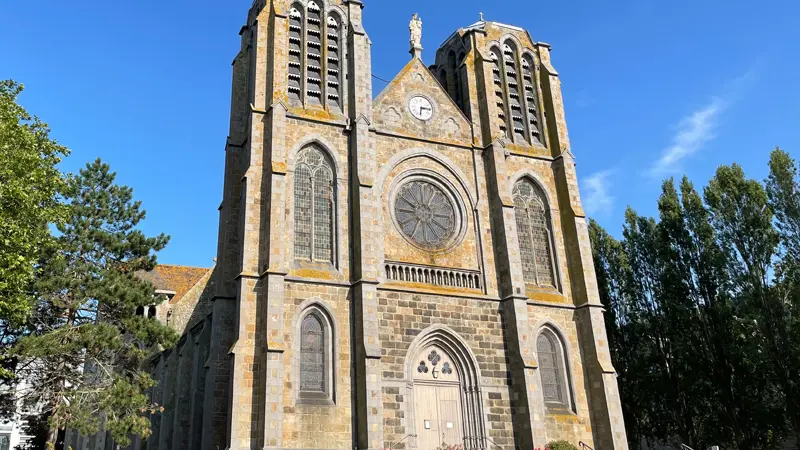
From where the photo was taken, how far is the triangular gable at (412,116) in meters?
25.6

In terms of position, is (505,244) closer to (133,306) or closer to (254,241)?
(254,241)

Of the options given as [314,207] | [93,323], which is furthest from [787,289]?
[93,323]

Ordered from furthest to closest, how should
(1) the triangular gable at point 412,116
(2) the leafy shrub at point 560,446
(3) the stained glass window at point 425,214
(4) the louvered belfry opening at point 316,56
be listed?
(1) the triangular gable at point 412,116
(4) the louvered belfry opening at point 316,56
(3) the stained glass window at point 425,214
(2) the leafy shrub at point 560,446

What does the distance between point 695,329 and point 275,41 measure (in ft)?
70.3

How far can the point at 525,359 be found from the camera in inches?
888

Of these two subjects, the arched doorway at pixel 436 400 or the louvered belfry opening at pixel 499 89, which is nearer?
the arched doorway at pixel 436 400

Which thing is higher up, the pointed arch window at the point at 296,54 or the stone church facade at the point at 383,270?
the pointed arch window at the point at 296,54

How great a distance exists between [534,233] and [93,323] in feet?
53.2

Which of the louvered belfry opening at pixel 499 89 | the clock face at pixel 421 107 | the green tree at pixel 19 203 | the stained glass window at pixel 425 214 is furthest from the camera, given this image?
the louvered belfry opening at pixel 499 89

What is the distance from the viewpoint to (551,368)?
78.6ft

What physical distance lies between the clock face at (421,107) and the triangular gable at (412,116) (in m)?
0.13

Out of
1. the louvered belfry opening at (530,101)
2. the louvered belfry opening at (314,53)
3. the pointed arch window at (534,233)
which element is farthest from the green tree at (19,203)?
the louvered belfry opening at (530,101)

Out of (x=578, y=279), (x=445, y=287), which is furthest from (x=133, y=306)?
(x=578, y=279)

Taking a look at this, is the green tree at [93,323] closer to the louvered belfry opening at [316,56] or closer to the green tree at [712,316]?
the louvered belfry opening at [316,56]
